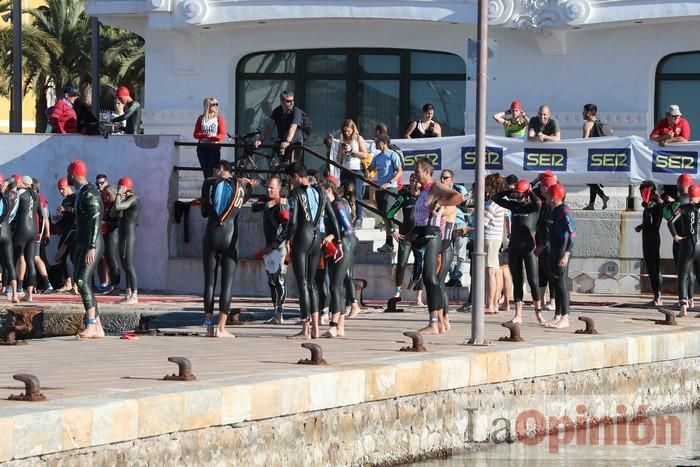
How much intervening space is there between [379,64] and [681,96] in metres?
5.17

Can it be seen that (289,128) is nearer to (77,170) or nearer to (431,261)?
(77,170)

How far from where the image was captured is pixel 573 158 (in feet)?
72.6

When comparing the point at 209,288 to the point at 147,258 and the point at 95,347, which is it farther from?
the point at 147,258

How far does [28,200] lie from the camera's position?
20.7 meters

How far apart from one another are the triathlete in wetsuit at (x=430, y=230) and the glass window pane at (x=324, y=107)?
11.9 metres

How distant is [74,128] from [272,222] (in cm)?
726

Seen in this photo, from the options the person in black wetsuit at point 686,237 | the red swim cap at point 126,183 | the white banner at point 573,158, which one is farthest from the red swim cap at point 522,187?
the red swim cap at point 126,183

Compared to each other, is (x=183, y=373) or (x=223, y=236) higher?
(x=223, y=236)

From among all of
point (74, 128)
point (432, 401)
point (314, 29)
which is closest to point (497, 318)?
point (432, 401)

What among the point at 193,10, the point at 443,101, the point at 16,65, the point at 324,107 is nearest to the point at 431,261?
the point at 443,101

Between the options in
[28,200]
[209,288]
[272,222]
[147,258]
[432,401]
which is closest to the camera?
[432,401]

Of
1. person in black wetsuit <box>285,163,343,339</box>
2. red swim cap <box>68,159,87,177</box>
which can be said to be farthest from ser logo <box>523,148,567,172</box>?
red swim cap <box>68,159,87,177</box>

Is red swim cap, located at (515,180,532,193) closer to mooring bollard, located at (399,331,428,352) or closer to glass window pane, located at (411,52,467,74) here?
mooring bollard, located at (399,331,428,352)

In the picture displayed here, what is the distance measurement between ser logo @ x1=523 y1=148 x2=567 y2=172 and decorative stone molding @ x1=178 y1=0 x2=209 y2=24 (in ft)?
23.0
